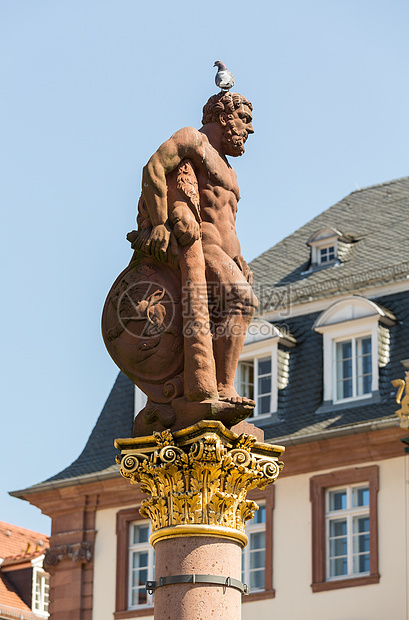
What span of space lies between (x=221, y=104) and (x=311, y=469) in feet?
57.8

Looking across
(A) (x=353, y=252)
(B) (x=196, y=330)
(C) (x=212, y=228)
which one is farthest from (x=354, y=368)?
(B) (x=196, y=330)

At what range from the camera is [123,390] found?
106 feet

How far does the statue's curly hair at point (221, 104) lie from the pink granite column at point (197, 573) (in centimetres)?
331

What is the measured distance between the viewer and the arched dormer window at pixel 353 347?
28328mm

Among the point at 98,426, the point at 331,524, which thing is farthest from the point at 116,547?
the point at 331,524

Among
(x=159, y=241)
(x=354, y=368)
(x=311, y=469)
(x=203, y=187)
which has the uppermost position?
(x=354, y=368)

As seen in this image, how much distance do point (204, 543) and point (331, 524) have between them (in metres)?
18.3

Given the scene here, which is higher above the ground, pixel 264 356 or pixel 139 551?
pixel 264 356

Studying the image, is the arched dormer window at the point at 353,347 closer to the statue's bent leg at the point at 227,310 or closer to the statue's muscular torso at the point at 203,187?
the statue's muscular torso at the point at 203,187

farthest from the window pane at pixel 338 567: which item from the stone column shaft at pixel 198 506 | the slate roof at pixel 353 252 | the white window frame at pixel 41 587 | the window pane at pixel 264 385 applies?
the stone column shaft at pixel 198 506

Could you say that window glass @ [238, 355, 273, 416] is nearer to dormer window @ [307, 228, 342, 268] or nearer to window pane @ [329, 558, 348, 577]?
dormer window @ [307, 228, 342, 268]

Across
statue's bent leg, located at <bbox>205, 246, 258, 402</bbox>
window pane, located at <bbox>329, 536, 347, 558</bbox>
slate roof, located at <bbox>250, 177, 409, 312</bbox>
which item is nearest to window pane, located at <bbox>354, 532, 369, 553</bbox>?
window pane, located at <bbox>329, 536, 347, 558</bbox>

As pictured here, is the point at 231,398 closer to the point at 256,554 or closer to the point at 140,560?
the point at 256,554

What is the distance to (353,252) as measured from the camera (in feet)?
104
